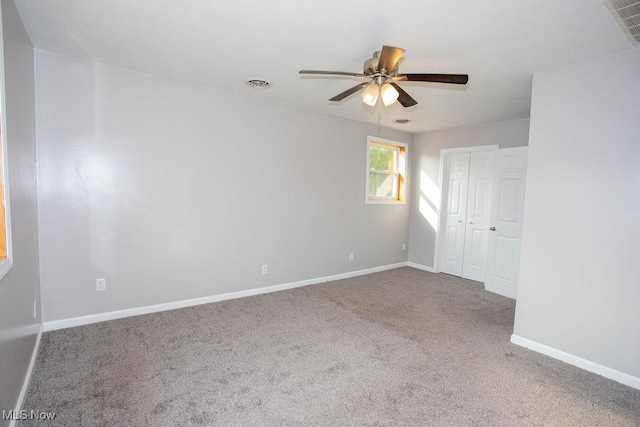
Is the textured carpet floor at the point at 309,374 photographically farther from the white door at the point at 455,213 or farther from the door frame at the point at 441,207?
the door frame at the point at 441,207

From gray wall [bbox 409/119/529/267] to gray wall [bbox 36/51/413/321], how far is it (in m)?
1.59

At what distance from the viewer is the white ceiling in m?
1.97

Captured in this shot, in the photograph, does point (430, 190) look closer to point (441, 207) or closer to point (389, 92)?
point (441, 207)

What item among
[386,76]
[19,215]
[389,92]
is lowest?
[19,215]

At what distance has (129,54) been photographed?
2.76 meters

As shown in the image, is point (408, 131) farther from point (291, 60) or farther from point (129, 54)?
point (129, 54)

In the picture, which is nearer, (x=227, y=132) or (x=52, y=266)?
(x=52, y=266)

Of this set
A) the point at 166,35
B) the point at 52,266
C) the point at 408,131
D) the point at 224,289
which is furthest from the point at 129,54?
the point at 408,131

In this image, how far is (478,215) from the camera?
199 inches

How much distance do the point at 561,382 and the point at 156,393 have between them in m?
2.93

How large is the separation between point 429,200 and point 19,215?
211 inches

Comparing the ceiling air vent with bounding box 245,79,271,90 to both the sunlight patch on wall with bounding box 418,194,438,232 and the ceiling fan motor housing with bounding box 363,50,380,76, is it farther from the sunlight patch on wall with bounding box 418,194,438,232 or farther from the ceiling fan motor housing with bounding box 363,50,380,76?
the sunlight patch on wall with bounding box 418,194,438,232

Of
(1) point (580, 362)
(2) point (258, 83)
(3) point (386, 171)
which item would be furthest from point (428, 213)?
(2) point (258, 83)

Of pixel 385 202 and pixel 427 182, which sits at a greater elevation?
pixel 427 182
